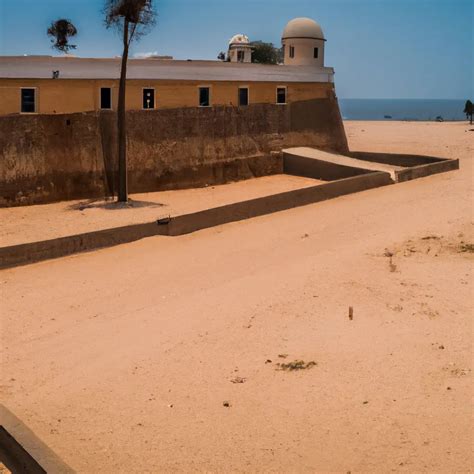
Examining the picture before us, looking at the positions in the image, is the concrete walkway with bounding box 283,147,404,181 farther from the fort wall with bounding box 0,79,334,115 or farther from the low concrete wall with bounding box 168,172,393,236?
the low concrete wall with bounding box 168,172,393,236

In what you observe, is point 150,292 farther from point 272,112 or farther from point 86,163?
point 272,112

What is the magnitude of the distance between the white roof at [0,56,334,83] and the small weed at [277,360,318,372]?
1442 cm

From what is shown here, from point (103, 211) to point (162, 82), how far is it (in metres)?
6.26

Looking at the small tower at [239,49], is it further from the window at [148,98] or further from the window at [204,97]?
the window at [148,98]

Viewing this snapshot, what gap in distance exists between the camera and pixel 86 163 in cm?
2144

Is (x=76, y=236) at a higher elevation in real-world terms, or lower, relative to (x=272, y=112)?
lower

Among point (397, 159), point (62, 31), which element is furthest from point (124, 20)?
point (397, 159)

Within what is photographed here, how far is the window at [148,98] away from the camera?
910 inches

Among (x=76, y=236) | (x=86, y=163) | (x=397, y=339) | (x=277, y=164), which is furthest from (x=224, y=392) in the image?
(x=277, y=164)

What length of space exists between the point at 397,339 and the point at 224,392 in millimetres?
2830

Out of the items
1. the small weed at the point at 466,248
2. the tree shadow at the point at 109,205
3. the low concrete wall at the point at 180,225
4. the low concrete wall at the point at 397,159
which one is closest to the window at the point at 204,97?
the tree shadow at the point at 109,205

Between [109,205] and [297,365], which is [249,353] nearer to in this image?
[297,365]

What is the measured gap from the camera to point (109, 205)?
19828 millimetres

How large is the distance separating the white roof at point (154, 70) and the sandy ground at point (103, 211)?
12.3ft
